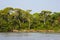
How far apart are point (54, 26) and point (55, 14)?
2.83 m

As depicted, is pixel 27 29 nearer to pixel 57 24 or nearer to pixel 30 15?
pixel 30 15

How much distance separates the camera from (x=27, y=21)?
5506cm

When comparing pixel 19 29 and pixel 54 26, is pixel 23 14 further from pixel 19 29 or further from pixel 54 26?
pixel 54 26

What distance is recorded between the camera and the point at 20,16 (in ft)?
176

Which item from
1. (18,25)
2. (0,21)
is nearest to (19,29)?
(18,25)

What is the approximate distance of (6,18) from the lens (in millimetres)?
54062

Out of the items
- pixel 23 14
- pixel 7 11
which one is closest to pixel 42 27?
pixel 23 14

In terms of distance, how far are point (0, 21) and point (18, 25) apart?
4.17m

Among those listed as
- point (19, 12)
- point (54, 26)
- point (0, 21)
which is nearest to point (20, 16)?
point (19, 12)

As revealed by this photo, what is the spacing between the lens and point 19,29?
180ft

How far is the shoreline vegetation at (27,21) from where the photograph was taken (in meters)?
53.2

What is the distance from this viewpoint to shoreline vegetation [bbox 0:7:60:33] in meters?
53.2

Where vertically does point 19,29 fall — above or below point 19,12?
below

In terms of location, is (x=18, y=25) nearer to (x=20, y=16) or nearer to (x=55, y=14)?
(x=20, y=16)
